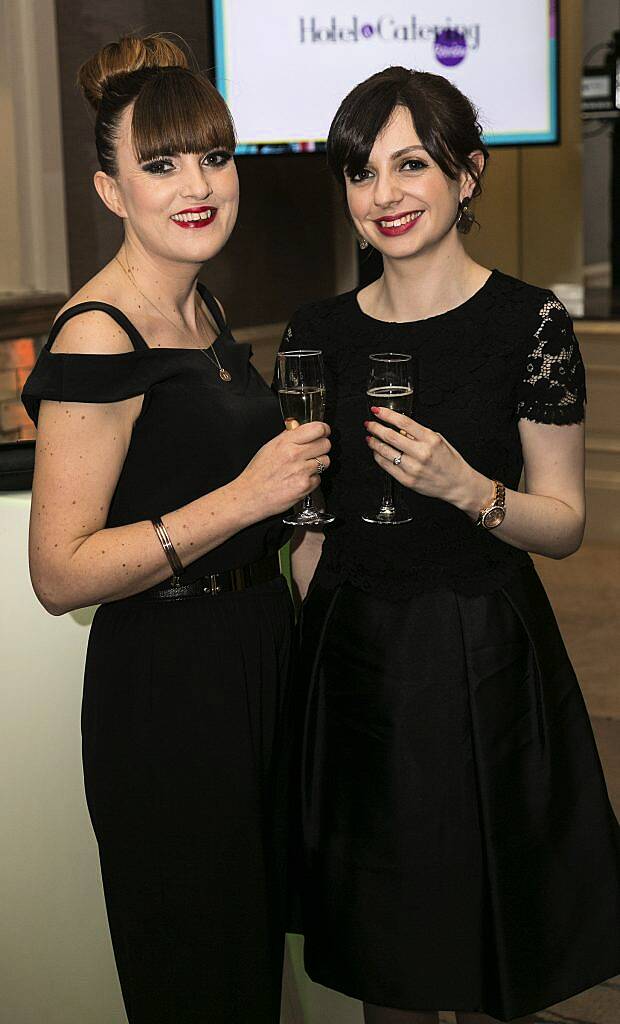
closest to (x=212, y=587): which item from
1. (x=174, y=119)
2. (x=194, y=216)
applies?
(x=194, y=216)

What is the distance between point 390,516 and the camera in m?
1.92

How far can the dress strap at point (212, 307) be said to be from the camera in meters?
2.03

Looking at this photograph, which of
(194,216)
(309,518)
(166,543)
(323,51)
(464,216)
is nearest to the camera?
(166,543)

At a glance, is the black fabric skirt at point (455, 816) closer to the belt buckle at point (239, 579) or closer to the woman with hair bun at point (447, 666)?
the woman with hair bun at point (447, 666)

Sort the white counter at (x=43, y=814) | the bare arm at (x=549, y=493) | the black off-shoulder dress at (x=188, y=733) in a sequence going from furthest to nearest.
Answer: the white counter at (x=43, y=814) < the bare arm at (x=549, y=493) < the black off-shoulder dress at (x=188, y=733)

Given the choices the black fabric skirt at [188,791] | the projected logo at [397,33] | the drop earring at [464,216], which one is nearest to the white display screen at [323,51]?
the projected logo at [397,33]

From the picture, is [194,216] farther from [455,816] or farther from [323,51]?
[323,51]

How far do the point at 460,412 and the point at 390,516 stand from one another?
20 cm

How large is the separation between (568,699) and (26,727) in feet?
2.95

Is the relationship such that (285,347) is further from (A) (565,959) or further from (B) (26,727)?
(A) (565,959)

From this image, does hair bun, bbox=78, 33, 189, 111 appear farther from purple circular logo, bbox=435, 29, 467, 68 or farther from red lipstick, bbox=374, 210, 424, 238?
purple circular logo, bbox=435, 29, 467, 68

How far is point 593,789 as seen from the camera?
201 centimetres

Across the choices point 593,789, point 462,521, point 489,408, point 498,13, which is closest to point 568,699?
point 593,789

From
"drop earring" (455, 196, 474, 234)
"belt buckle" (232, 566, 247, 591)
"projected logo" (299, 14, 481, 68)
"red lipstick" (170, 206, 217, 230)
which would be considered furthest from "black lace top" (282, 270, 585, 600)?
"projected logo" (299, 14, 481, 68)
